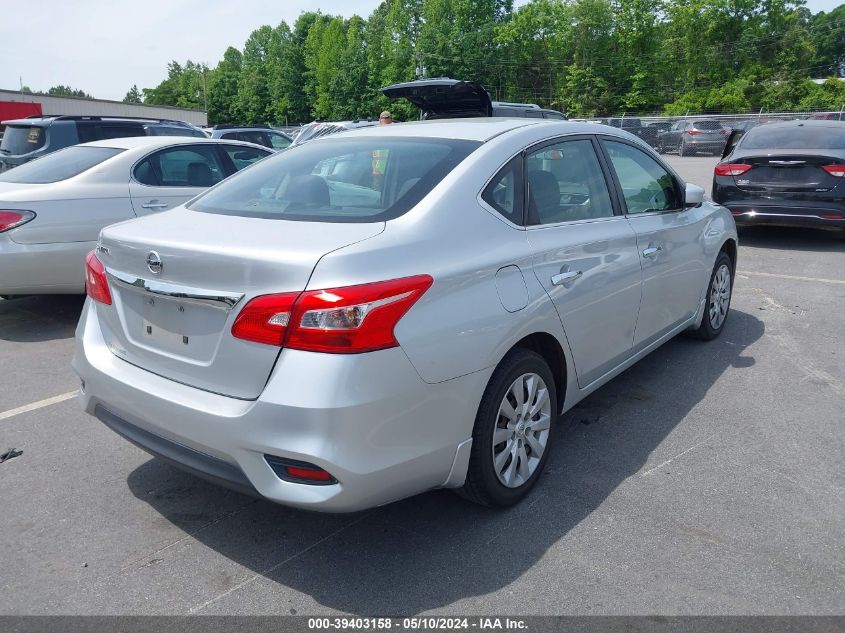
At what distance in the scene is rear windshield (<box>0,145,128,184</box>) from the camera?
6.21m

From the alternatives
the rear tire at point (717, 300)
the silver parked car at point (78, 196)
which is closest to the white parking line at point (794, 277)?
the rear tire at point (717, 300)

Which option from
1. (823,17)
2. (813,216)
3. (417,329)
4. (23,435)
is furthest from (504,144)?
(823,17)

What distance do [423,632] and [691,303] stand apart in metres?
3.30

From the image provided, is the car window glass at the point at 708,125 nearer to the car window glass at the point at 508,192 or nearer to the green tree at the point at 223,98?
the car window glass at the point at 508,192

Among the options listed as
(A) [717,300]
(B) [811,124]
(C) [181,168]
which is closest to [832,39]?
(B) [811,124]

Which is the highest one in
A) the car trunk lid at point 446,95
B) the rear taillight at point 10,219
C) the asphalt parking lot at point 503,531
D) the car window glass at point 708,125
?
the car trunk lid at point 446,95

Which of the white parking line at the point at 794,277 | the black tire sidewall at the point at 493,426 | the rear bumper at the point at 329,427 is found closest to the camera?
the rear bumper at the point at 329,427

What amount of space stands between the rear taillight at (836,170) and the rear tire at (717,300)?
13.0 ft

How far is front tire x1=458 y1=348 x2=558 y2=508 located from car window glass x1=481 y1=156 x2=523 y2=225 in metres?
0.61

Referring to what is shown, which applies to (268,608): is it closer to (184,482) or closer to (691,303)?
(184,482)

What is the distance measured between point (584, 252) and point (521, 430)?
3.10ft

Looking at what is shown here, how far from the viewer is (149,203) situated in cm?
635

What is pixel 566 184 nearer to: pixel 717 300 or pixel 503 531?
pixel 503 531

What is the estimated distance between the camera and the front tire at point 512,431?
2.89m
